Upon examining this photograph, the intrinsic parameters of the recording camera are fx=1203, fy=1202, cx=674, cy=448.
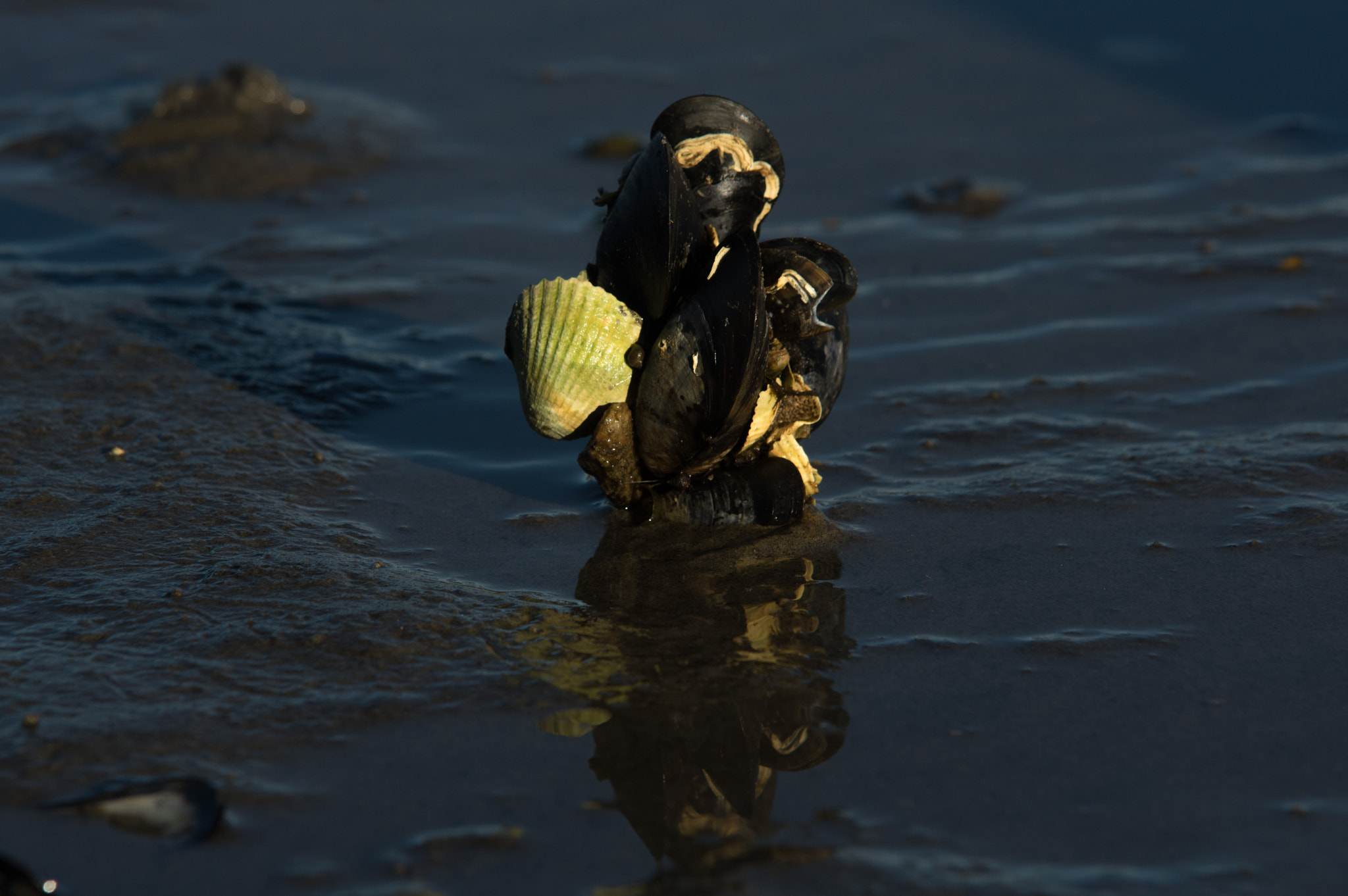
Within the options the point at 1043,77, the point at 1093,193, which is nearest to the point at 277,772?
the point at 1093,193

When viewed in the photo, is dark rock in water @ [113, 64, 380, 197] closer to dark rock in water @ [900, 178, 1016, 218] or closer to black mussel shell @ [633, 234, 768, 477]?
dark rock in water @ [900, 178, 1016, 218]

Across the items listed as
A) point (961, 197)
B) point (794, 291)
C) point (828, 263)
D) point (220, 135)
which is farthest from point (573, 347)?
point (220, 135)

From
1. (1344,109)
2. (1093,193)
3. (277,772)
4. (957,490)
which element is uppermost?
(1344,109)

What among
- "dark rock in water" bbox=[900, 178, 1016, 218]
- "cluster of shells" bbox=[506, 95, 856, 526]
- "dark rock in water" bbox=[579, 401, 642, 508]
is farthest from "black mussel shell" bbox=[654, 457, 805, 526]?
"dark rock in water" bbox=[900, 178, 1016, 218]

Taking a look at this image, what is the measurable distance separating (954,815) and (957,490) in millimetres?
1587

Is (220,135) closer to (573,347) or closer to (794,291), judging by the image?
(573,347)

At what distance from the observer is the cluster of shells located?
328cm

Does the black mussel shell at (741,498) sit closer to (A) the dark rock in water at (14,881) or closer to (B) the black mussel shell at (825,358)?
(B) the black mussel shell at (825,358)

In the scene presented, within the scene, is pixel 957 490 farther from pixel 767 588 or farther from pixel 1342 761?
pixel 1342 761

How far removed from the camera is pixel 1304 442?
409 centimetres

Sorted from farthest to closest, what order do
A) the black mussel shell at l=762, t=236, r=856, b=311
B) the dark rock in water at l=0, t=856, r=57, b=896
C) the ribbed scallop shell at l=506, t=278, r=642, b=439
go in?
the black mussel shell at l=762, t=236, r=856, b=311 < the ribbed scallop shell at l=506, t=278, r=642, b=439 < the dark rock in water at l=0, t=856, r=57, b=896

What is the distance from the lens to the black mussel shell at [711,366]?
3225 millimetres

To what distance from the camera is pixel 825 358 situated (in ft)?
12.1

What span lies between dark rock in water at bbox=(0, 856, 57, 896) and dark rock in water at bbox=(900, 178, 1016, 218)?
4982mm
